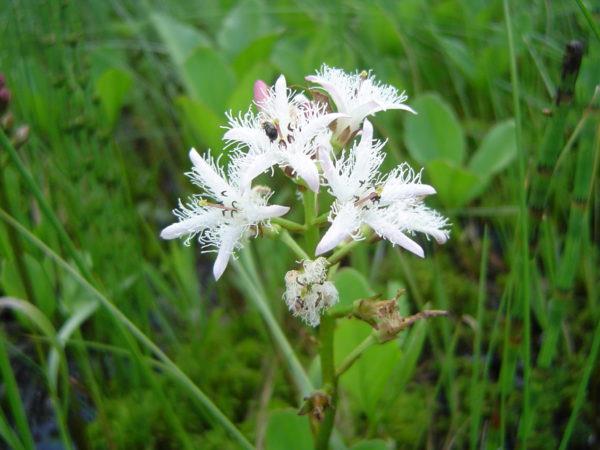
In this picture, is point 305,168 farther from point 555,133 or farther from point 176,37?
point 176,37

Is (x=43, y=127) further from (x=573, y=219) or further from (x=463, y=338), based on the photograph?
(x=573, y=219)

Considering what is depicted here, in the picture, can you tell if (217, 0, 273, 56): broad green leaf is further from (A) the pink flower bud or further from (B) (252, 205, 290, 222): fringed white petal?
(B) (252, 205, 290, 222): fringed white petal

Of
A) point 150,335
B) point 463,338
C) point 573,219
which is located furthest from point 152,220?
point 573,219

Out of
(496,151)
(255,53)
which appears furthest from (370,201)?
(255,53)

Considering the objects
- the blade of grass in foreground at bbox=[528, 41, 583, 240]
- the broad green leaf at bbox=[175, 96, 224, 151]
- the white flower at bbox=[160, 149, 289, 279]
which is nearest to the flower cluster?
the white flower at bbox=[160, 149, 289, 279]

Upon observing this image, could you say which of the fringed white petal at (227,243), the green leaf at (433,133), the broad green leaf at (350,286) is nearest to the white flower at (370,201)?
the fringed white petal at (227,243)

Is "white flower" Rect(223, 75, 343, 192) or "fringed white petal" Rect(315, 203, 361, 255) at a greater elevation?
"white flower" Rect(223, 75, 343, 192)
